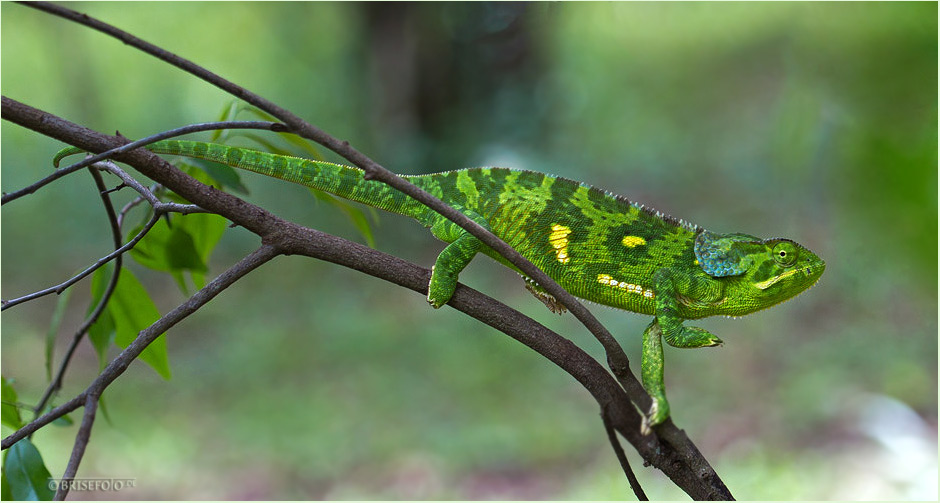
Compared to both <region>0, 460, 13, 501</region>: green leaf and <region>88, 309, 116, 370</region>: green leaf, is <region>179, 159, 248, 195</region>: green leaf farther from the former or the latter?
<region>0, 460, 13, 501</region>: green leaf

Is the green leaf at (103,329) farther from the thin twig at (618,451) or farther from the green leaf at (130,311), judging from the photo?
the thin twig at (618,451)

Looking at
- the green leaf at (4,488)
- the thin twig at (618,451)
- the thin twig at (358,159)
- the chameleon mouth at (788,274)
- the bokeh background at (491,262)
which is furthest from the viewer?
the bokeh background at (491,262)

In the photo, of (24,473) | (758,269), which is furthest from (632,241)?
(24,473)

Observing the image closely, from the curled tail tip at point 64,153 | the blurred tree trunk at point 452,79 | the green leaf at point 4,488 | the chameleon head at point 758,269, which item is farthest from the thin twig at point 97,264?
the blurred tree trunk at point 452,79

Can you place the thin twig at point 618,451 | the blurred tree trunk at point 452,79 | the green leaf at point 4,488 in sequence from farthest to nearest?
1. the blurred tree trunk at point 452,79
2. the green leaf at point 4,488
3. the thin twig at point 618,451

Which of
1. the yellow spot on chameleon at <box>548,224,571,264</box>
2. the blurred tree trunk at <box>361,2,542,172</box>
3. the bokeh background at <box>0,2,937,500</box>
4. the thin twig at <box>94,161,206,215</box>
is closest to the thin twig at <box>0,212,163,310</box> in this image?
the thin twig at <box>94,161,206,215</box>

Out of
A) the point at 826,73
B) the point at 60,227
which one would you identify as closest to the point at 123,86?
the point at 60,227

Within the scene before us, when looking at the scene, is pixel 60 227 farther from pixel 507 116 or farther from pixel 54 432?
pixel 507 116
